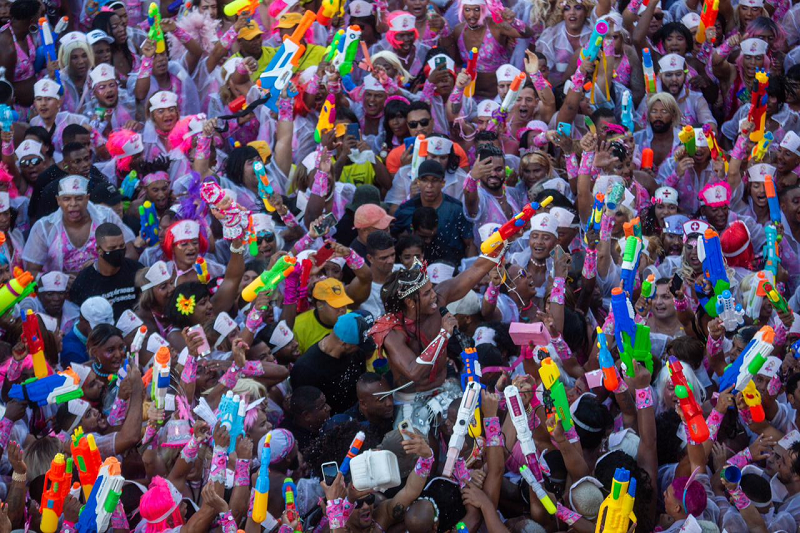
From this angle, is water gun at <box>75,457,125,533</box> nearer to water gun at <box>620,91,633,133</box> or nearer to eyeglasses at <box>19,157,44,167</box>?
eyeglasses at <box>19,157,44,167</box>

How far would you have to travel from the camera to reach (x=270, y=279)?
22.8 feet

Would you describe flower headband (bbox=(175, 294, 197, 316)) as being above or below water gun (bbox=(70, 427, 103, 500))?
below

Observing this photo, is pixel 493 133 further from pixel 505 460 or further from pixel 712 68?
pixel 505 460

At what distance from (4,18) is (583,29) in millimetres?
4629

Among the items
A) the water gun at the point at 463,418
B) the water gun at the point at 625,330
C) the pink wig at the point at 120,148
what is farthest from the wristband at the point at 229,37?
the water gun at the point at 463,418

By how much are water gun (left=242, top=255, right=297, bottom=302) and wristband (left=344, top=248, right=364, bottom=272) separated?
366 millimetres

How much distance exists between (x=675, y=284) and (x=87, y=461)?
11.9 feet

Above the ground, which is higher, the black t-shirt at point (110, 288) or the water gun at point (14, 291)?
the water gun at point (14, 291)

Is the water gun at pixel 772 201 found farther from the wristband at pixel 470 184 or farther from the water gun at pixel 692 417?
the water gun at pixel 692 417

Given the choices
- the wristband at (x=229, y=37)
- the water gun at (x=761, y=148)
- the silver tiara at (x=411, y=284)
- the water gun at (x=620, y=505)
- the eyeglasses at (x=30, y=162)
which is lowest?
the water gun at (x=761, y=148)

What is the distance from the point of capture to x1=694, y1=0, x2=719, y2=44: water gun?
9.67 metres

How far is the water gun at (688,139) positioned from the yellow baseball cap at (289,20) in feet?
10.4

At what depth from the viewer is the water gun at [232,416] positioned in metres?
5.61

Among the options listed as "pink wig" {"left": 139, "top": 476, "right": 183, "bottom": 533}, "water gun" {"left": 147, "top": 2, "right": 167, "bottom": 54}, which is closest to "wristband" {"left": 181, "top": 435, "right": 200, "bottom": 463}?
"pink wig" {"left": 139, "top": 476, "right": 183, "bottom": 533}
